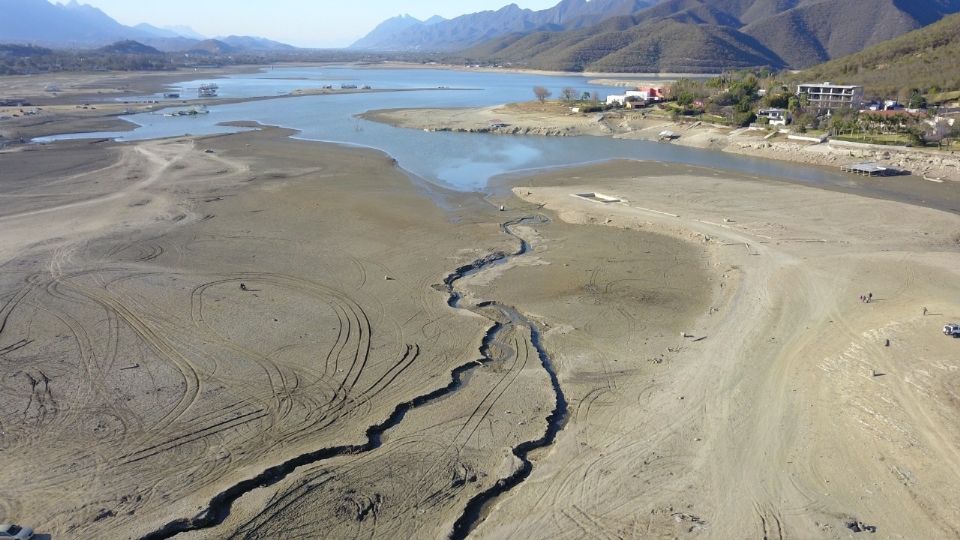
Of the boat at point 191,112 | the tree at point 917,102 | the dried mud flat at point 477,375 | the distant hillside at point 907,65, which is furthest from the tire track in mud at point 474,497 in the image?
the distant hillside at point 907,65

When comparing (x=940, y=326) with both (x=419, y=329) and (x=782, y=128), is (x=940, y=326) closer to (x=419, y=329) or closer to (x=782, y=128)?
(x=419, y=329)

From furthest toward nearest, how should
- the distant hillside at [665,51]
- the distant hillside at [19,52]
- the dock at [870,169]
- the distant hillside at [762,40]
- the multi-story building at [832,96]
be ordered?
the distant hillside at [19,52], the distant hillside at [762,40], the distant hillside at [665,51], the multi-story building at [832,96], the dock at [870,169]

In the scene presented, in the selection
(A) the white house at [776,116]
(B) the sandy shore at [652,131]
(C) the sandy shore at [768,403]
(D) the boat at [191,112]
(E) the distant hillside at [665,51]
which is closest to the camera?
(C) the sandy shore at [768,403]

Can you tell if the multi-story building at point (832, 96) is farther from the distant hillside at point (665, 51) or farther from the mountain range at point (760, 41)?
the mountain range at point (760, 41)

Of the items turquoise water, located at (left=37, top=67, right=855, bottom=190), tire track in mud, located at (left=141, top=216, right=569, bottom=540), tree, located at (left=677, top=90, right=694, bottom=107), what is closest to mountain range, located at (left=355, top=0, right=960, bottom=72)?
tree, located at (left=677, top=90, right=694, bottom=107)

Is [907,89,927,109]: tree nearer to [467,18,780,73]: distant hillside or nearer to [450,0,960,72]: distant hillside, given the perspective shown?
[467,18,780,73]: distant hillside

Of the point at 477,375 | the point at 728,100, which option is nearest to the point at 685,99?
the point at 728,100
